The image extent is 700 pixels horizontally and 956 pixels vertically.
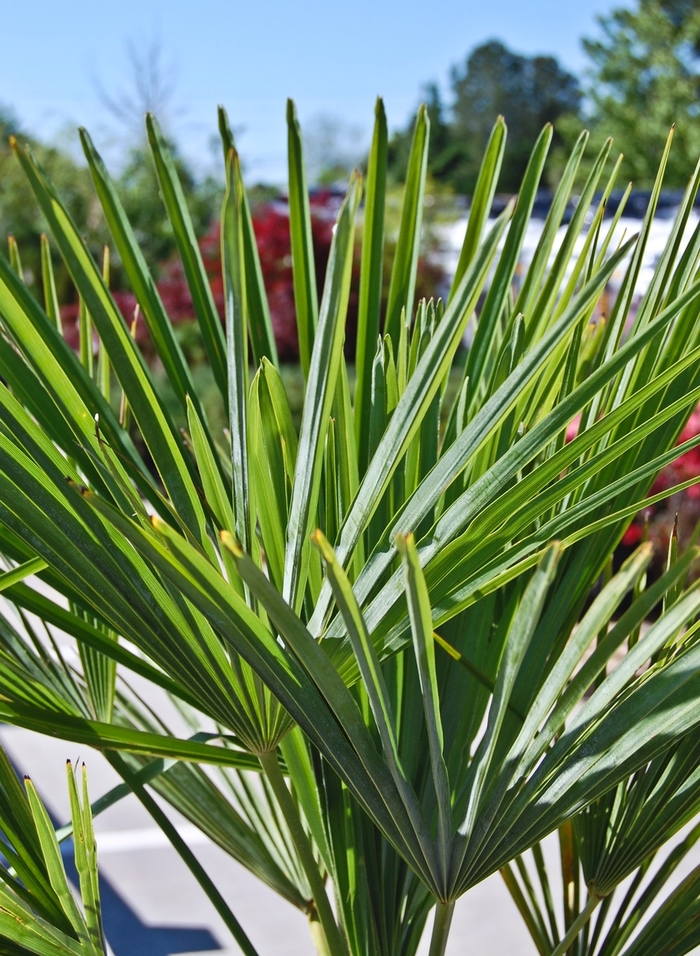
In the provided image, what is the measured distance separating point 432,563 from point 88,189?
1619 centimetres

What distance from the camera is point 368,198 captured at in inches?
34.9

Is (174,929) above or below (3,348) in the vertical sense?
below

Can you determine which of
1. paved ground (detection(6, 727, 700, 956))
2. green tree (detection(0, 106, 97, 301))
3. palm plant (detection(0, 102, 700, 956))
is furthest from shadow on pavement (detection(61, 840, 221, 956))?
green tree (detection(0, 106, 97, 301))

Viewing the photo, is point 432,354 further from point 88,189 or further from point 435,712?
point 88,189

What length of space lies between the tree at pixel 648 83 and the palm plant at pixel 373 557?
659 inches

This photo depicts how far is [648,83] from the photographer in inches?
770

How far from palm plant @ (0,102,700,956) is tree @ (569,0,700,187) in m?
16.7

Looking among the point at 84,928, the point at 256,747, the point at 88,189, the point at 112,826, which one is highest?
the point at 88,189

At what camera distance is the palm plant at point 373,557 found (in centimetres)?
59

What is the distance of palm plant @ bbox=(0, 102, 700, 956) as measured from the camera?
589 mm

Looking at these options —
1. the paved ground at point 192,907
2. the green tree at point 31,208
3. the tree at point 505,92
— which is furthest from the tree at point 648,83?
the tree at point 505,92

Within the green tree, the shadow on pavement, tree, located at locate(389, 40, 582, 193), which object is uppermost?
tree, located at locate(389, 40, 582, 193)

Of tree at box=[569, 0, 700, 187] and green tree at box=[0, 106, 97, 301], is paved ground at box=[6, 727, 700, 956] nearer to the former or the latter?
green tree at box=[0, 106, 97, 301]

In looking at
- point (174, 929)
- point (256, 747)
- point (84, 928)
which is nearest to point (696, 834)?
point (256, 747)
